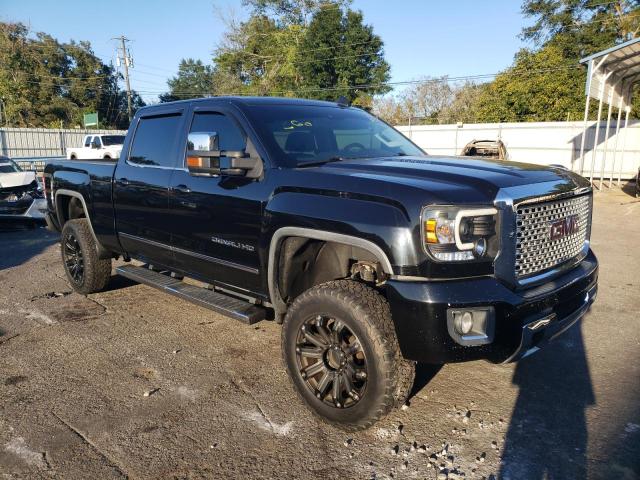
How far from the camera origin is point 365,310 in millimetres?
2787

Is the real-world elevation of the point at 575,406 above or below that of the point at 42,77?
below

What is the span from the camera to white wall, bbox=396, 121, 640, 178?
18906 mm

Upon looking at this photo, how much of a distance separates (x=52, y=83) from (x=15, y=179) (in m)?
49.7

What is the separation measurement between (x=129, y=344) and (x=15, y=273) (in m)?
3.49

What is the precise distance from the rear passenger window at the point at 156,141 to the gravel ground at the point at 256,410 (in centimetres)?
155

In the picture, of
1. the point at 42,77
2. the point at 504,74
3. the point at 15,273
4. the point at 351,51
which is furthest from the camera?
the point at 42,77

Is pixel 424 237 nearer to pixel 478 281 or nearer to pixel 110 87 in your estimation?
pixel 478 281

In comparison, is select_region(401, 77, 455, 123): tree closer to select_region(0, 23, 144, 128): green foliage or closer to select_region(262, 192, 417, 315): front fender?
select_region(0, 23, 144, 128): green foliage

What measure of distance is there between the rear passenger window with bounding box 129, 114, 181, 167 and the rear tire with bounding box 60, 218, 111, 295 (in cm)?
120

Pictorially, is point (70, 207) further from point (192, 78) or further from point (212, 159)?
point (192, 78)

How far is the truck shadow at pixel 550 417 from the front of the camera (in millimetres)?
2664

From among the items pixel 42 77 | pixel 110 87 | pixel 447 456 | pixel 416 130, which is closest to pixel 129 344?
pixel 447 456

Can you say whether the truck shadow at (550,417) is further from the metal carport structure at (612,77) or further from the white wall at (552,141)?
the white wall at (552,141)

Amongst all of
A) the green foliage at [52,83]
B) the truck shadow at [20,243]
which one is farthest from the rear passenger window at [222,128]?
the green foliage at [52,83]
